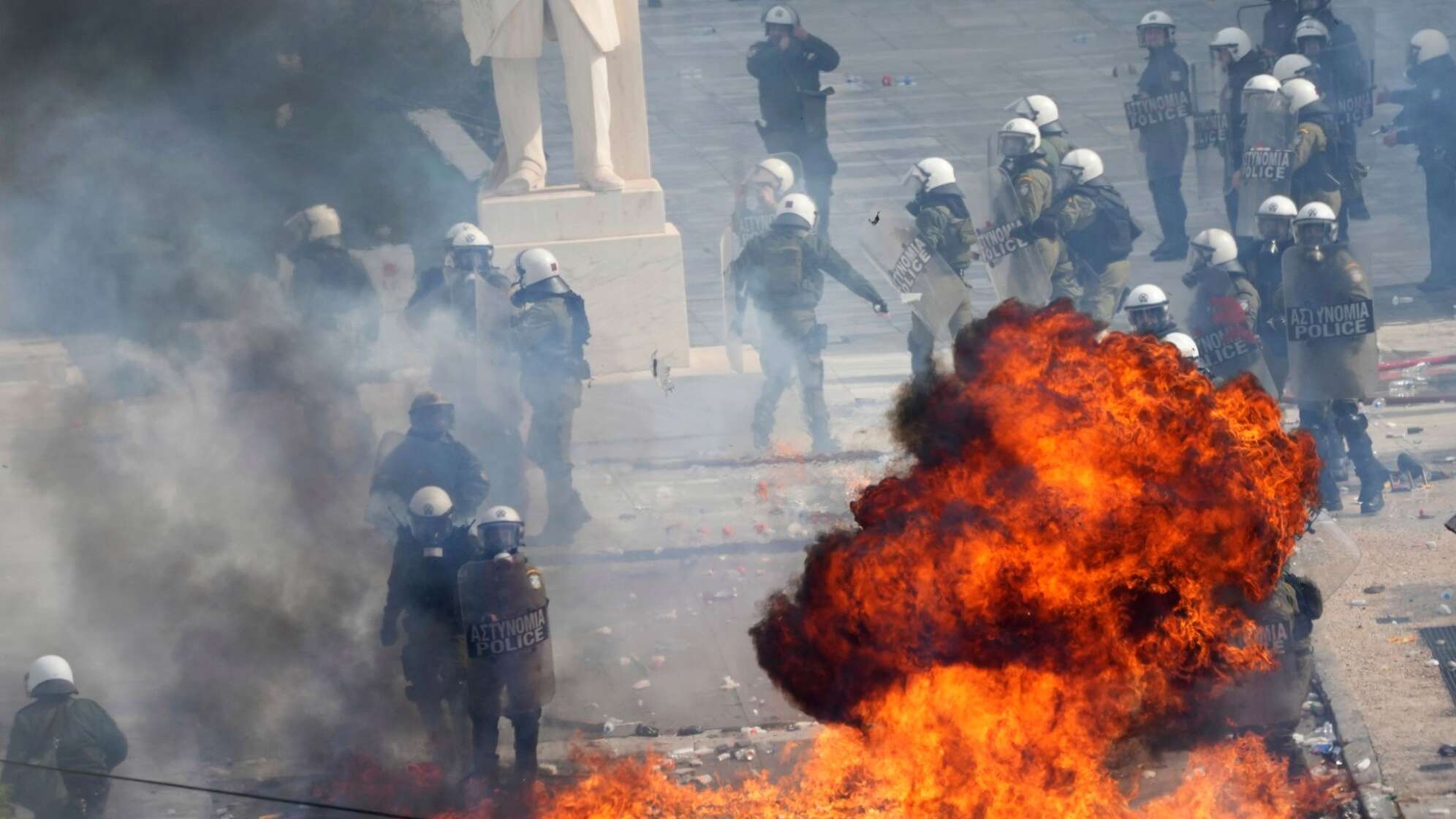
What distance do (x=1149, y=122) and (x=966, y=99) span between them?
4.13 meters

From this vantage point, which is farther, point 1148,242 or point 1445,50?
point 1148,242

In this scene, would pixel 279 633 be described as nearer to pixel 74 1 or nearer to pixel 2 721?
pixel 2 721

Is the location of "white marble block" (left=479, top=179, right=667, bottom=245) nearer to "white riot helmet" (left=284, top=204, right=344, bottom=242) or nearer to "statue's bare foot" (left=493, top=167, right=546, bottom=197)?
"statue's bare foot" (left=493, top=167, right=546, bottom=197)

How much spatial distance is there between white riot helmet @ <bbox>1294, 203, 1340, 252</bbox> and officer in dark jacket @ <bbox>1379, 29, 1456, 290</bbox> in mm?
4386

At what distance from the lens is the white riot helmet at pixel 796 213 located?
39.6 feet

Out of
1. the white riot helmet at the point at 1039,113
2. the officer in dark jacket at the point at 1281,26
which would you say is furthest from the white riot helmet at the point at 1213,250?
the officer in dark jacket at the point at 1281,26

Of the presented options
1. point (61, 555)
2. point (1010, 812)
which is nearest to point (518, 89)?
point (61, 555)

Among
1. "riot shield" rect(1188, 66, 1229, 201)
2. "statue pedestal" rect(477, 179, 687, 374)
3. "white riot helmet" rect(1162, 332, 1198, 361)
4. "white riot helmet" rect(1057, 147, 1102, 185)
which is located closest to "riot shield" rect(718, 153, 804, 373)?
"statue pedestal" rect(477, 179, 687, 374)

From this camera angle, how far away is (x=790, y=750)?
9023 millimetres

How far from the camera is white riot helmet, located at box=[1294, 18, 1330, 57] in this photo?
1550 cm

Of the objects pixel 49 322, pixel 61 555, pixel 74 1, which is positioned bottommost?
pixel 61 555

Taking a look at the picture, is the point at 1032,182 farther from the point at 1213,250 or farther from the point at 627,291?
the point at 627,291

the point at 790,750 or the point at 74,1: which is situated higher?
the point at 74,1

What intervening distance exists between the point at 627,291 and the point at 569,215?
23.5 inches
